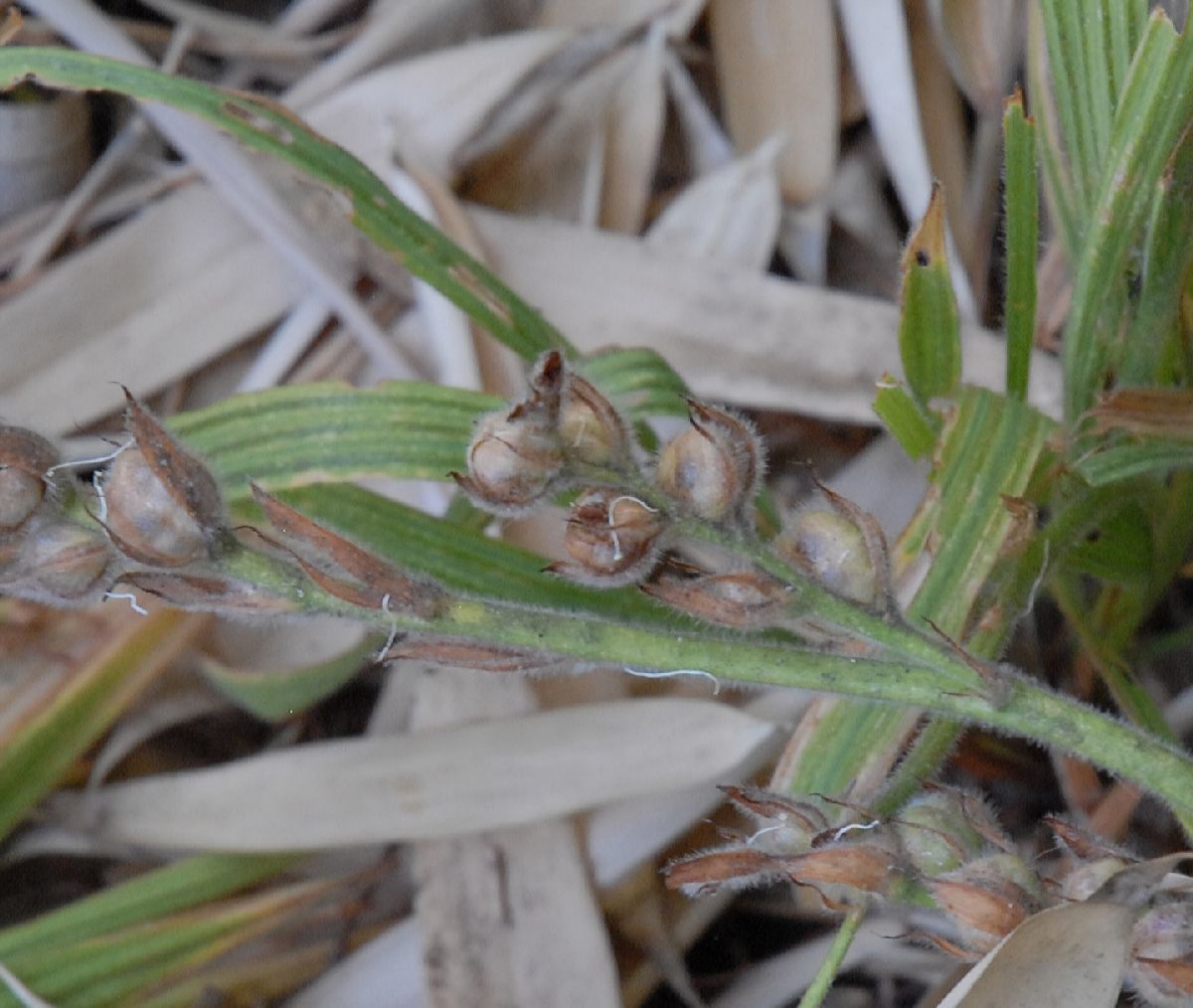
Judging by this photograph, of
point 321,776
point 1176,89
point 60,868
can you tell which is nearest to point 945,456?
point 1176,89

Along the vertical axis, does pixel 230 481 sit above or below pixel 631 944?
above

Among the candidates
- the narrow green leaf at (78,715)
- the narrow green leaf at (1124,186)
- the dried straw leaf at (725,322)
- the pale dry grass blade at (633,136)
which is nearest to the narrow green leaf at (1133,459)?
the narrow green leaf at (1124,186)

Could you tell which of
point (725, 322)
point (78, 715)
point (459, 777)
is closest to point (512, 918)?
point (459, 777)

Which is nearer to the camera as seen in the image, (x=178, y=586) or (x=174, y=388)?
(x=178, y=586)

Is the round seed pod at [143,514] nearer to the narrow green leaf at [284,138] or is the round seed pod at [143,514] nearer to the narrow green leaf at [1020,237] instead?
the narrow green leaf at [284,138]

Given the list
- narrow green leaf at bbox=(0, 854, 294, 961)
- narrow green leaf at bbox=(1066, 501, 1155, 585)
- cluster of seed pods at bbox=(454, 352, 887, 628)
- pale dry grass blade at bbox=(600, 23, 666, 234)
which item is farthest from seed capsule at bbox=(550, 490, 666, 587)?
pale dry grass blade at bbox=(600, 23, 666, 234)

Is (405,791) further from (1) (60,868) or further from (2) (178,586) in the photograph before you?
(2) (178,586)
